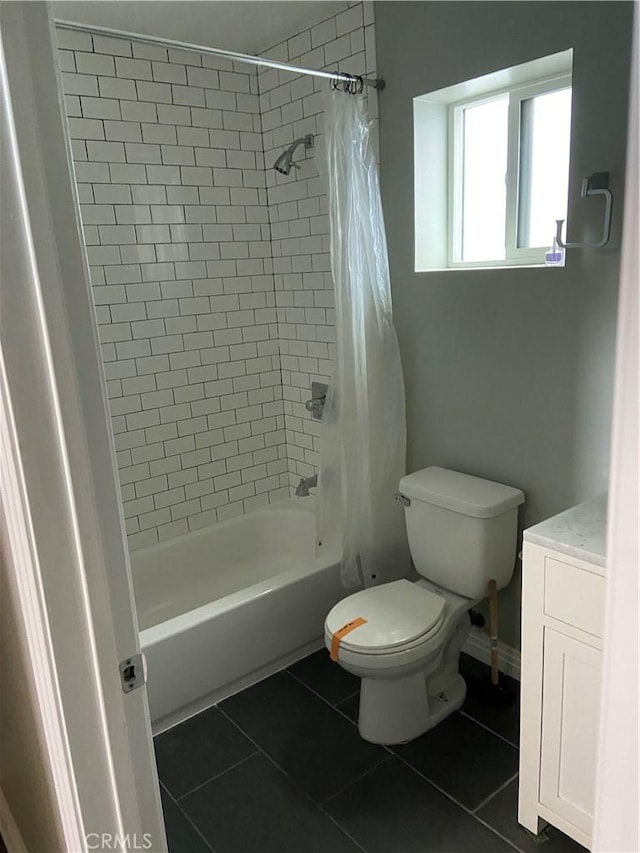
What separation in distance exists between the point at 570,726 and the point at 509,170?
1737mm

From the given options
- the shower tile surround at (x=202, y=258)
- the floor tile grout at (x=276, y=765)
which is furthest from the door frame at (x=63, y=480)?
the shower tile surround at (x=202, y=258)

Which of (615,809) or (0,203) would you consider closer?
(615,809)

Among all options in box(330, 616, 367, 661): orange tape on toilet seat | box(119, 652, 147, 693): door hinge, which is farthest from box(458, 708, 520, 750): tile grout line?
box(119, 652, 147, 693): door hinge

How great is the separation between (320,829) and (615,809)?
1461 mm

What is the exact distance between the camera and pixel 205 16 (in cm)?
236

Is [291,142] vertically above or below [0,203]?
above

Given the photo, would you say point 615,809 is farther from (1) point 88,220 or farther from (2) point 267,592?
(1) point 88,220

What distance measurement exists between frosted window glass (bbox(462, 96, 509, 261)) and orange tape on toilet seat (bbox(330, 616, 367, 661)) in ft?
4.52

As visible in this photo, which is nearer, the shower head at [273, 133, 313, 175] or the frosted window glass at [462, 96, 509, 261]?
the frosted window glass at [462, 96, 509, 261]

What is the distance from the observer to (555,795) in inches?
63.6

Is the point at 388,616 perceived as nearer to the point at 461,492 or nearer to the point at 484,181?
the point at 461,492

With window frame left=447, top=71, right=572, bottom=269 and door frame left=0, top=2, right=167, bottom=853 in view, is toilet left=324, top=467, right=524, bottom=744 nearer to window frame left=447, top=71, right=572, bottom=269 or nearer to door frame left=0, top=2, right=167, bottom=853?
window frame left=447, top=71, right=572, bottom=269

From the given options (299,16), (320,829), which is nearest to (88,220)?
(299,16)

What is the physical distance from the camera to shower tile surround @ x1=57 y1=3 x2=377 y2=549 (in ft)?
8.29
